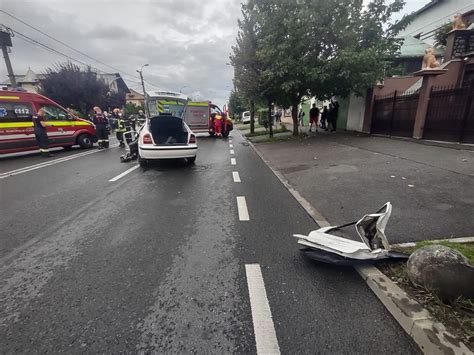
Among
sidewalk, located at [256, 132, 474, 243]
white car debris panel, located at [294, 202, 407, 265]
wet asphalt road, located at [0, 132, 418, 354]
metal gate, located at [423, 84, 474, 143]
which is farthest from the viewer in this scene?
metal gate, located at [423, 84, 474, 143]

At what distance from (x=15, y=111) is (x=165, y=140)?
6.81 meters

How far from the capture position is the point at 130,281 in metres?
2.63

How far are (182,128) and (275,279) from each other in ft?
25.1

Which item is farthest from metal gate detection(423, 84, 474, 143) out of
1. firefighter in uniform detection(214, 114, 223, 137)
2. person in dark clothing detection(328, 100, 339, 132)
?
firefighter in uniform detection(214, 114, 223, 137)

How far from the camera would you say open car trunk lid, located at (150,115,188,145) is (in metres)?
8.95

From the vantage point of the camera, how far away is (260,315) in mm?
2170

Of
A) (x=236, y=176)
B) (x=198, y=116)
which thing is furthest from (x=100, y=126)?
(x=236, y=176)

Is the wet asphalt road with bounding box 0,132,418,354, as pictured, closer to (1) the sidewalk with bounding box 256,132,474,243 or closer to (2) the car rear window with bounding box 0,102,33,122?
(1) the sidewalk with bounding box 256,132,474,243

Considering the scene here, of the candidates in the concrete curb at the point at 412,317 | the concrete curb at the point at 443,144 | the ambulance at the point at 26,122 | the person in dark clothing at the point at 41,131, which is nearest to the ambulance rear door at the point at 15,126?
the ambulance at the point at 26,122

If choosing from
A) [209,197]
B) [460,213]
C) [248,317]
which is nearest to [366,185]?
[460,213]

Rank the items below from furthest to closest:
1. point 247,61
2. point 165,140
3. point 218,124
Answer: point 218,124, point 247,61, point 165,140

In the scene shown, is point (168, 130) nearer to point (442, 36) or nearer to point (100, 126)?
point (100, 126)

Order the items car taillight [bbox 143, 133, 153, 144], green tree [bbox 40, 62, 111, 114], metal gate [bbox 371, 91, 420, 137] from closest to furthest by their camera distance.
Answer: car taillight [bbox 143, 133, 153, 144], metal gate [bbox 371, 91, 420, 137], green tree [bbox 40, 62, 111, 114]

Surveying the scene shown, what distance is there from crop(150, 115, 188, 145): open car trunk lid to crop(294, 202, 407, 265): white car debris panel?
6.87 metres
